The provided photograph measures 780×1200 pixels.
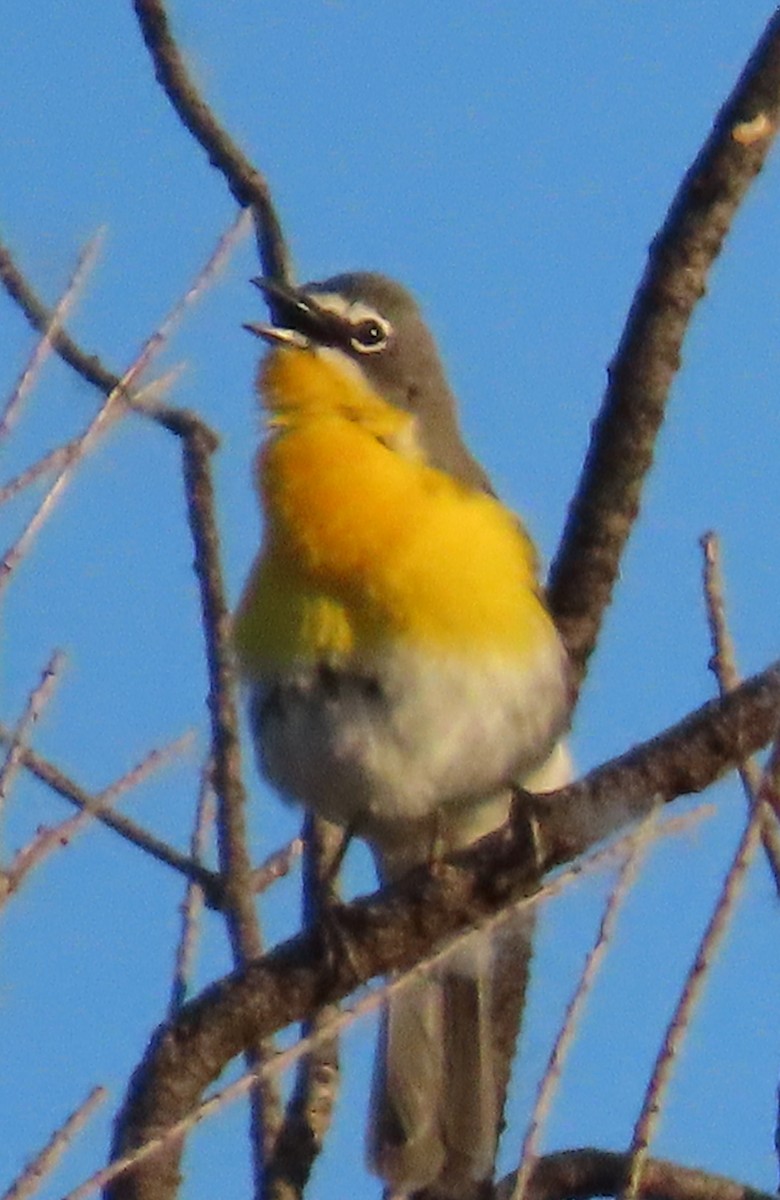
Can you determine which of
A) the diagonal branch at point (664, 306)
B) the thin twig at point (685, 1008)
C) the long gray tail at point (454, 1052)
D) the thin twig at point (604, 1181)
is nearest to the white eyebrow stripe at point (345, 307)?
the diagonal branch at point (664, 306)

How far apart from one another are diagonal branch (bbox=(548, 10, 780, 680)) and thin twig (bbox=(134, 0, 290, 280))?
1.01 meters

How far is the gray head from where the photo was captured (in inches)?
231

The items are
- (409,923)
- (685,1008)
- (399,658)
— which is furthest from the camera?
(399,658)

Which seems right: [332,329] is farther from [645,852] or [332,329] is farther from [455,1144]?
[645,852]

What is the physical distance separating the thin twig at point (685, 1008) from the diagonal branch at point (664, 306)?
2785 millimetres

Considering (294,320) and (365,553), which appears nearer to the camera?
(365,553)

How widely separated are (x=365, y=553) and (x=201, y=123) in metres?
1.24

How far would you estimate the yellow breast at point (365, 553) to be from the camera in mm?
5223

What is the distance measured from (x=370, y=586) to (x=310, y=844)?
3.06ft

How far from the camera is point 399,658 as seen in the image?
17.0 ft

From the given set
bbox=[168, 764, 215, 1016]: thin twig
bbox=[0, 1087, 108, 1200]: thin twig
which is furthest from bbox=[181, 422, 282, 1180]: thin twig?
bbox=[0, 1087, 108, 1200]: thin twig

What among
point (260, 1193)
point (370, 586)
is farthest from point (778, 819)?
point (370, 586)

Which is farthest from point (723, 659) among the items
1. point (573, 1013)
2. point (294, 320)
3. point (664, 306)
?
point (294, 320)

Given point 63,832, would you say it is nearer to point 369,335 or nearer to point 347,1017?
point 347,1017
